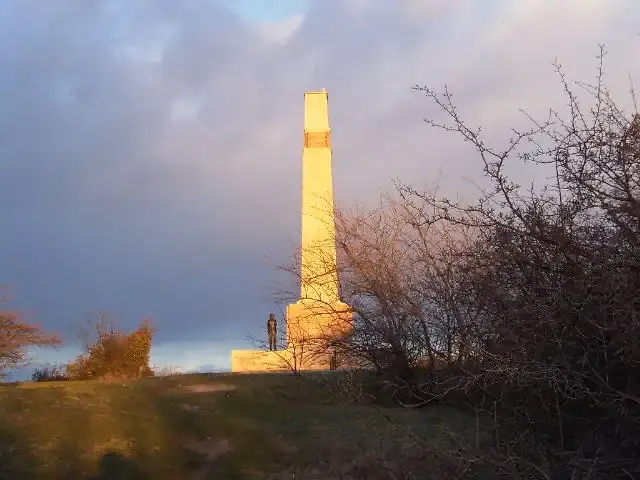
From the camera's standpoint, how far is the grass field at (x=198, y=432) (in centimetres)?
1050

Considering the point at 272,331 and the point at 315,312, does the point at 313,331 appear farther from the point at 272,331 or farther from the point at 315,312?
the point at 272,331

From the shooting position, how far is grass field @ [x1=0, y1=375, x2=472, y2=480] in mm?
10500

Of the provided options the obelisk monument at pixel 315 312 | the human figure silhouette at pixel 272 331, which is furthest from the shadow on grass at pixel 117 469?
the human figure silhouette at pixel 272 331

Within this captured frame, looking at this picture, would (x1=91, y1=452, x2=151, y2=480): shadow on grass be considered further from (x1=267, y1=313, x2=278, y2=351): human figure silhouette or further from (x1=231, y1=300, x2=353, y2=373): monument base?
(x1=267, y1=313, x2=278, y2=351): human figure silhouette

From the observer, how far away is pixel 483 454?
5289mm

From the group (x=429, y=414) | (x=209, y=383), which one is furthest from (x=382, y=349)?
(x=209, y=383)

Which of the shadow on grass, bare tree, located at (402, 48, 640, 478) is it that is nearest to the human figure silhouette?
the shadow on grass

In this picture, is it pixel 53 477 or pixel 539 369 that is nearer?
pixel 539 369

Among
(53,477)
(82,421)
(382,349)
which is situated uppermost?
(382,349)

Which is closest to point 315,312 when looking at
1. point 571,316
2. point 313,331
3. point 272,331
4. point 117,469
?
point 313,331

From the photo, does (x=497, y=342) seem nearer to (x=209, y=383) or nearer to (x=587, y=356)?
(x=587, y=356)

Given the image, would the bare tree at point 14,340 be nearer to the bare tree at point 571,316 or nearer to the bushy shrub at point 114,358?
the bushy shrub at point 114,358

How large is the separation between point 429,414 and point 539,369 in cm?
709

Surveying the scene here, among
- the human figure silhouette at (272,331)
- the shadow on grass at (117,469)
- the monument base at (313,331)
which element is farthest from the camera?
the human figure silhouette at (272,331)
